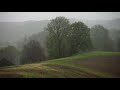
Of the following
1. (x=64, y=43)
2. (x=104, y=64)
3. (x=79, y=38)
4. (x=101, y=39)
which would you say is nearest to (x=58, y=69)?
(x=64, y=43)

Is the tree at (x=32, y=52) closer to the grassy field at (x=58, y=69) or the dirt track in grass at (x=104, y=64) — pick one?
the grassy field at (x=58, y=69)

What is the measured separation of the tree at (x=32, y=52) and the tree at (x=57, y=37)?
0.93 feet

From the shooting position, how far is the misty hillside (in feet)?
23.9

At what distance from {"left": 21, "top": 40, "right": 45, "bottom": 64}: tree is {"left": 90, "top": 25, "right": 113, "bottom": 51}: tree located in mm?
1607

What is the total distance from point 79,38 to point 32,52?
4.81 ft

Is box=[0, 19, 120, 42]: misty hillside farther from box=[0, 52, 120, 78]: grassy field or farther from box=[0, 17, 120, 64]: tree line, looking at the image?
box=[0, 52, 120, 78]: grassy field

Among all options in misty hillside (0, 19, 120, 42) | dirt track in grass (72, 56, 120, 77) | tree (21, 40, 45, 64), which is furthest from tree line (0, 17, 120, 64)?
dirt track in grass (72, 56, 120, 77)

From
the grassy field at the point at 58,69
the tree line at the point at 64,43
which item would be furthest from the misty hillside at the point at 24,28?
the grassy field at the point at 58,69

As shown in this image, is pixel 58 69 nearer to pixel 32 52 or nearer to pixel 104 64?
pixel 32 52
